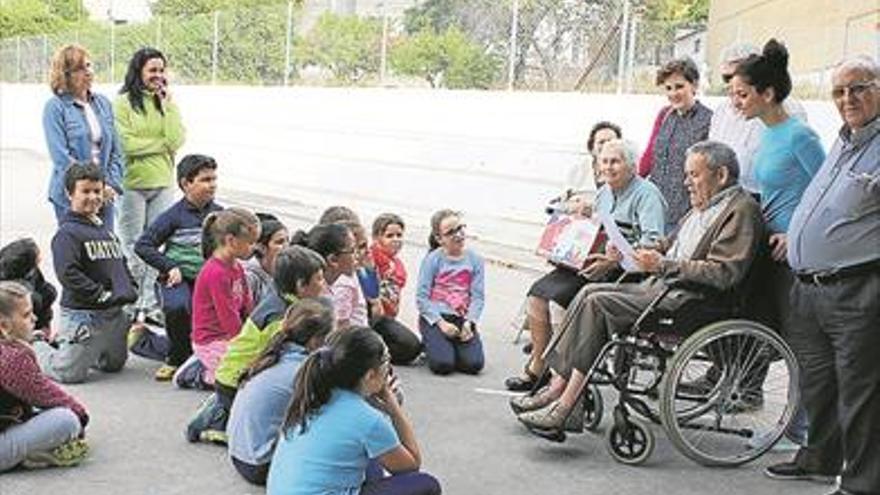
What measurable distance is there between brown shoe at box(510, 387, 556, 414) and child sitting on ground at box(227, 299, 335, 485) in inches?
43.6

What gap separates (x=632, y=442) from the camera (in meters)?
4.46

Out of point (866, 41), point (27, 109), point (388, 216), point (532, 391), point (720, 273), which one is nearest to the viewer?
point (720, 273)

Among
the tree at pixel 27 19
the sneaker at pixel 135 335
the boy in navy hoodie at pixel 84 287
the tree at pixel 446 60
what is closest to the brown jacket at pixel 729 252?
the boy in navy hoodie at pixel 84 287

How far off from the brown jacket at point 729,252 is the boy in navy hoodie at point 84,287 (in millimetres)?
2746

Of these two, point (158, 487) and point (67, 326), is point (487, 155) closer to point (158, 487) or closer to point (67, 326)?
point (67, 326)

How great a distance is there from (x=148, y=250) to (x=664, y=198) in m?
2.60

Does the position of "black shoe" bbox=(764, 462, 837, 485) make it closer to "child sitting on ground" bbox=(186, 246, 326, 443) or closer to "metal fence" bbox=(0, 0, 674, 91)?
"child sitting on ground" bbox=(186, 246, 326, 443)

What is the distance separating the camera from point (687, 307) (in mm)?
4426

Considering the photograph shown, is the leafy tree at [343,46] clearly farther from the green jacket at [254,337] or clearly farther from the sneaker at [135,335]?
the green jacket at [254,337]

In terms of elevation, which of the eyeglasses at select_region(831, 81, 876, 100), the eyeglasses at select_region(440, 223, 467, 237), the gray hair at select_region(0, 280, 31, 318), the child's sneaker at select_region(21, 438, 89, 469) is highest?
the eyeglasses at select_region(831, 81, 876, 100)

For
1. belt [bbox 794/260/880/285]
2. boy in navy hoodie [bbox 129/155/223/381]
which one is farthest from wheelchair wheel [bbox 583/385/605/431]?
boy in navy hoodie [bbox 129/155/223/381]

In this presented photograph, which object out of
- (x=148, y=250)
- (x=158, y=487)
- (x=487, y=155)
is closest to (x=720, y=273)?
(x=158, y=487)

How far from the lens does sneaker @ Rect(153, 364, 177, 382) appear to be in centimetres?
554

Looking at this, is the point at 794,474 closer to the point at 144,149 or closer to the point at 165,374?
the point at 165,374
